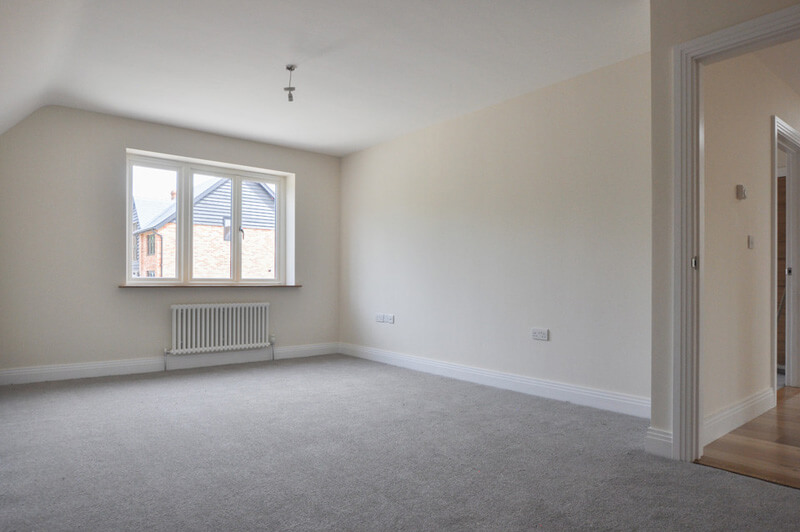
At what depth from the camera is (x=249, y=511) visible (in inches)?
78.5

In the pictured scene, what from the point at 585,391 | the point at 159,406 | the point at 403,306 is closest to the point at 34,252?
the point at 159,406

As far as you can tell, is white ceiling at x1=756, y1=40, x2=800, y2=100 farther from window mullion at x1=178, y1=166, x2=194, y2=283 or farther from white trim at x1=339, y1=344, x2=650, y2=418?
window mullion at x1=178, y1=166, x2=194, y2=283

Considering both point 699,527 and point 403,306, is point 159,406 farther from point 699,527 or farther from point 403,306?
point 699,527

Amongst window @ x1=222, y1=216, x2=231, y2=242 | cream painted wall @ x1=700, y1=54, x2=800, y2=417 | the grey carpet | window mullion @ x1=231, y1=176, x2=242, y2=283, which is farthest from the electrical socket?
window @ x1=222, y1=216, x2=231, y2=242

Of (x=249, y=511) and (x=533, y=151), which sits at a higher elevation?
(x=533, y=151)

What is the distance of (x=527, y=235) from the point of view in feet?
13.7

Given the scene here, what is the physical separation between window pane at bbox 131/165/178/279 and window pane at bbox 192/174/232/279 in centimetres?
22

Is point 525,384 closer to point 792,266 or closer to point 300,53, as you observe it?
point 792,266

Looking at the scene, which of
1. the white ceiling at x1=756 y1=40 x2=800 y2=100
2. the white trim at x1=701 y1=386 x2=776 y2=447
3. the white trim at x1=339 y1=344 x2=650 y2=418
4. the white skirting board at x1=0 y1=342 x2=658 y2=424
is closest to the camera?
the white trim at x1=701 y1=386 x2=776 y2=447

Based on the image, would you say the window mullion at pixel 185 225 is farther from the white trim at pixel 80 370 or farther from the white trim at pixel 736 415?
the white trim at pixel 736 415

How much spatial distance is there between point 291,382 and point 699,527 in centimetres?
338

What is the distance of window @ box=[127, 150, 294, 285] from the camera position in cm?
511

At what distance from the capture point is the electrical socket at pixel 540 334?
400cm

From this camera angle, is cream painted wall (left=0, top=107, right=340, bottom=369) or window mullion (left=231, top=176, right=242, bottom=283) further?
window mullion (left=231, top=176, right=242, bottom=283)
